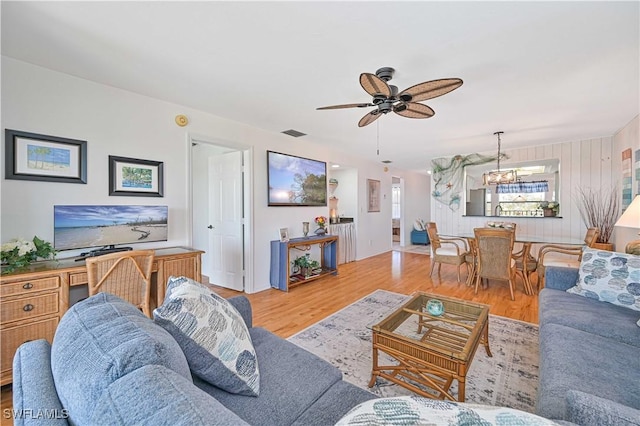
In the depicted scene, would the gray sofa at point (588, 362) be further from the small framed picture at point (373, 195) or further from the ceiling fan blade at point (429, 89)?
the small framed picture at point (373, 195)

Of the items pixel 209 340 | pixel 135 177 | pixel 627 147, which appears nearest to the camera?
pixel 209 340

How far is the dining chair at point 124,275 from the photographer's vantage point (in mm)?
1976

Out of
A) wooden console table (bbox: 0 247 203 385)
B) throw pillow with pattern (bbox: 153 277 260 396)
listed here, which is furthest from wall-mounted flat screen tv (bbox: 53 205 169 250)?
throw pillow with pattern (bbox: 153 277 260 396)

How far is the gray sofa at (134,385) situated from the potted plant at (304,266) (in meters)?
2.99

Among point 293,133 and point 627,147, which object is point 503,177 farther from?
point 293,133

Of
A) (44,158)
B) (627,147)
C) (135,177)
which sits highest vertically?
(627,147)

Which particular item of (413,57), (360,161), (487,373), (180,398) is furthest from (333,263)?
(180,398)

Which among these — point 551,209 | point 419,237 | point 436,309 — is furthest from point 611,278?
point 419,237

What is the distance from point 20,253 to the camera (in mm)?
1861

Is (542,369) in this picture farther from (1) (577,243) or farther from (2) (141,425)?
(1) (577,243)

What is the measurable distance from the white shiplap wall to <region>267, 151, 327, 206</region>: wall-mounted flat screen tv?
3.78m

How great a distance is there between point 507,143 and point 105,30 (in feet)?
18.5

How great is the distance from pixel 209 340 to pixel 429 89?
2115 mm

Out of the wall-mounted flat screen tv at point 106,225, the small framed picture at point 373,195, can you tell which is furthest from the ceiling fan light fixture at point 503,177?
the wall-mounted flat screen tv at point 106,225
